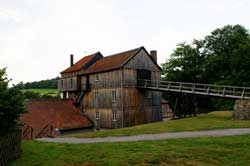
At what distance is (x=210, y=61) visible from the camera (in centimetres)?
5000

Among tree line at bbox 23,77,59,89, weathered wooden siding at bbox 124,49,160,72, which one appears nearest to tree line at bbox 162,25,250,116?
weathered wooden siding at bbox 124,49,160,72

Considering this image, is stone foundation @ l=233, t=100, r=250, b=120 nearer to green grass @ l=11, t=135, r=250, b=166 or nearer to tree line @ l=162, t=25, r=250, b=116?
green grass @ l=11, t=135, r=250, b=166

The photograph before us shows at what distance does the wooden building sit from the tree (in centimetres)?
1985

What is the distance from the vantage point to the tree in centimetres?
1250

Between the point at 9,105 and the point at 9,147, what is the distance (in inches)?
75.0

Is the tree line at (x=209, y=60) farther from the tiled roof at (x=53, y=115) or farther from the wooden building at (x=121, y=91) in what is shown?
the tiled roof at (x=53, y=115)

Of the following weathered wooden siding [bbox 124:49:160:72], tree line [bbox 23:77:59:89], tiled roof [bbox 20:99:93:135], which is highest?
tree line [bbox 23:77:59:89]

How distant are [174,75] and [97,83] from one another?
20990 mm

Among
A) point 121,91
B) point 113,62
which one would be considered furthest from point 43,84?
point 121,91

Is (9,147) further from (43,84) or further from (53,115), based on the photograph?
(43,84)

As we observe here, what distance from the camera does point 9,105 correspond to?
12.6 m

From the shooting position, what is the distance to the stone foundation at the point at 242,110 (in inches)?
981

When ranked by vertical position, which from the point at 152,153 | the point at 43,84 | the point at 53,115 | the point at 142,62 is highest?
the point at 43,84

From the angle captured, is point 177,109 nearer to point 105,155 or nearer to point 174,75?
Result: point 174,75
